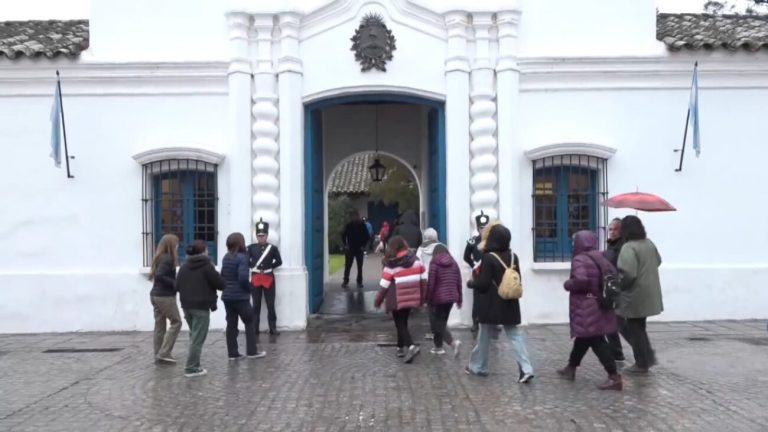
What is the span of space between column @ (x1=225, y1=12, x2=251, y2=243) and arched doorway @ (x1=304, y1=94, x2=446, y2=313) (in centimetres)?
97

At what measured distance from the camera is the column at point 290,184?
11555 mm

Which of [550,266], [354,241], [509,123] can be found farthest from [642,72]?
[354,241]

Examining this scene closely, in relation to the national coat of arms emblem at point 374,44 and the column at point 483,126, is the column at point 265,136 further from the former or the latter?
the column at point 483,126

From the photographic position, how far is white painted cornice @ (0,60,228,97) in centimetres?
1191

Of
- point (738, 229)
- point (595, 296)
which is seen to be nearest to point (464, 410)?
point (595, 296)

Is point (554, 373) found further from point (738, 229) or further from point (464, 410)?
point (738, 229)

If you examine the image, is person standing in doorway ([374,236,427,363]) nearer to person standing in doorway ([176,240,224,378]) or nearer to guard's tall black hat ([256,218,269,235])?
person standing in doorway ([176,240,224,378])

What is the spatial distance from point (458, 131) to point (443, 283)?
3.26 meters

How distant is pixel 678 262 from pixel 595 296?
16.3 ft

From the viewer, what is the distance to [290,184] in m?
11.7

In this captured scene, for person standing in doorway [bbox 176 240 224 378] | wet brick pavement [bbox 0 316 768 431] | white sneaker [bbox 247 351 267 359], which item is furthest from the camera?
white sneaker [bbox 247 351 267 359]

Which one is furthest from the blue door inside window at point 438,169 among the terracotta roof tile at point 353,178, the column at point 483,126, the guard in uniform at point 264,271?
the terracotta roof tile at point 353,178

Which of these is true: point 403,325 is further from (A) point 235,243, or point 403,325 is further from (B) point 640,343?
(B) point 640,343

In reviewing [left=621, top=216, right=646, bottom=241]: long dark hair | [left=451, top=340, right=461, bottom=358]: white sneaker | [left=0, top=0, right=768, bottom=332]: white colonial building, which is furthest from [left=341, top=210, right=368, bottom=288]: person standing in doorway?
[left=621, top=216, right=646, bottom=241]: long dark hair
